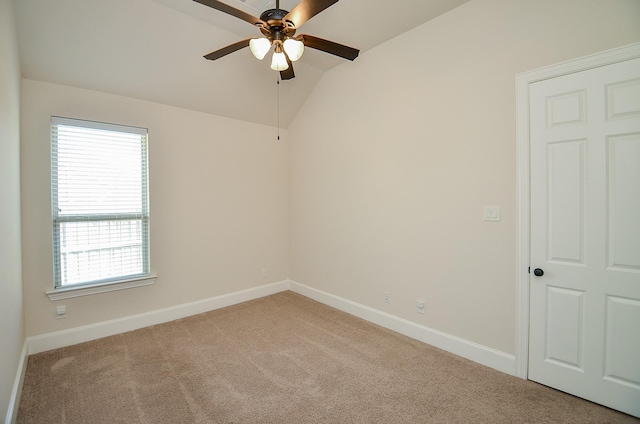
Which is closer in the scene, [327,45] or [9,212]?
[9,212]

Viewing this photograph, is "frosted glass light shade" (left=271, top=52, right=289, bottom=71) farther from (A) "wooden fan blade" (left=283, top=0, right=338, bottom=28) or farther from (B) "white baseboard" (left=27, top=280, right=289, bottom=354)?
(B) "white baseboard" (left=27, top=280, right=289, bottom=354)

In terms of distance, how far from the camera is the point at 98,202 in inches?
123

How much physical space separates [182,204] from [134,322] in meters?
1.46

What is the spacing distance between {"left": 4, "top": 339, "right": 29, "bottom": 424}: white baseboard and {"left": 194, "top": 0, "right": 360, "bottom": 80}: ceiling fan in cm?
279

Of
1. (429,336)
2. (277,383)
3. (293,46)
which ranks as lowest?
(277,383)

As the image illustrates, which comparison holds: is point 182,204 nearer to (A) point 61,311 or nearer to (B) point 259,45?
(A) point 61,311

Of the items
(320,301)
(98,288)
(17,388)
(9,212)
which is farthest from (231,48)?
(320,301)

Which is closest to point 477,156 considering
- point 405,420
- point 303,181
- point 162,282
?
point 405,420

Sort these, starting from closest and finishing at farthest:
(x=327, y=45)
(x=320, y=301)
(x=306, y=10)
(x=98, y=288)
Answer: (x=306, y=10)
(x=327, y=45)
(x=98, y=288)
(x=320, y=301)

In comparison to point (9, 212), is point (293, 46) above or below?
above

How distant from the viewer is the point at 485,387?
2232mm

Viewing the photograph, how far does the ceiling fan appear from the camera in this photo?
1.86 m

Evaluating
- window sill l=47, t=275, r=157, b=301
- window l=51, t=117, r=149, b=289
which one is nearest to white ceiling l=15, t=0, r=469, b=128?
window l=51, t=117, r=149, b=289

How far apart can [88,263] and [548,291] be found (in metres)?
4.30
